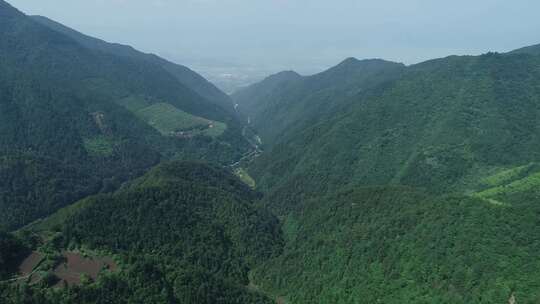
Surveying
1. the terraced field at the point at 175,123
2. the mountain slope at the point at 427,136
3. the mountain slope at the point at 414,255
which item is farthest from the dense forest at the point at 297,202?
the terraced field at the point at 175,123

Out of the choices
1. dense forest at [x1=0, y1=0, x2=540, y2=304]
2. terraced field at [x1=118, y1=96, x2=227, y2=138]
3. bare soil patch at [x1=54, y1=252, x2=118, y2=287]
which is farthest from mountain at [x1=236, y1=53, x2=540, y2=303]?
terraced field at [x1=118, y1=96, x2=227, y2=138]

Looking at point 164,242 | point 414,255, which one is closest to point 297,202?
point 164,242

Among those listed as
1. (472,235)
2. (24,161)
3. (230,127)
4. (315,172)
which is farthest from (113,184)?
(472,235)

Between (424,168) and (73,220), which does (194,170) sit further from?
(424,168)

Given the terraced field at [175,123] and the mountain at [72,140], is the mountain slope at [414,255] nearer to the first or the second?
the mountain at [72,140]

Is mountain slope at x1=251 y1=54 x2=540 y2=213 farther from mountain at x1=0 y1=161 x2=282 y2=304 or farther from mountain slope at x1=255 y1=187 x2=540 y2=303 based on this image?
mountain at x1=0 y1=161 x2=282 y2=304

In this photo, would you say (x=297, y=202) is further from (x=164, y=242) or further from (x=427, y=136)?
(x=164, y=242)
